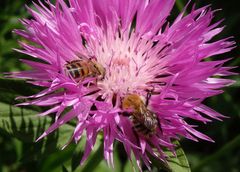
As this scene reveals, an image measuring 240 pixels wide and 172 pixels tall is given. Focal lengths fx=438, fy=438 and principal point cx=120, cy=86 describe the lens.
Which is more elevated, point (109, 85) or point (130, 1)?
point (130, 1)

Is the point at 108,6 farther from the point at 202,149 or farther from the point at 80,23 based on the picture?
the point at 202,149

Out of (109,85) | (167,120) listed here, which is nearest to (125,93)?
(109,85)

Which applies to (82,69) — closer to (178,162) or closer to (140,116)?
(140,116)

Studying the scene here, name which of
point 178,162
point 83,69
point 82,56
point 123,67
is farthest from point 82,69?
point 178,162

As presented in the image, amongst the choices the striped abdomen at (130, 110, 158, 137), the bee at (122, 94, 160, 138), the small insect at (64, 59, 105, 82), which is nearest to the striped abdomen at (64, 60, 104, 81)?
the small insect at (64, 59, 105, 82)

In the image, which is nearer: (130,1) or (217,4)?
(130,1)

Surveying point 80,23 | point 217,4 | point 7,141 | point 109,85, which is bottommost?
point 7,141
